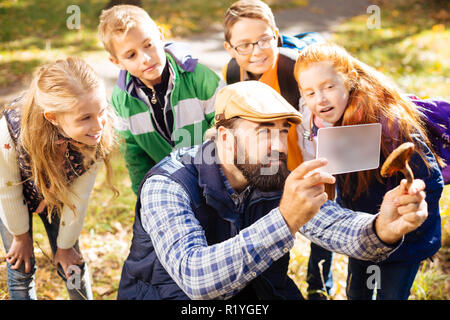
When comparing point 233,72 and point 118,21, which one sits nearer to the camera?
point 118,21

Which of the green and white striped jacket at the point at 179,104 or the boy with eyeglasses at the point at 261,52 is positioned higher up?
Answer: the boy with eyeglasses at the point at 261,52

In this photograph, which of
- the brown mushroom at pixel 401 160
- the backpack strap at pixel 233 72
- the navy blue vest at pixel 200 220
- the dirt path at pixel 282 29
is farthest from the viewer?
the dirt path at pixel 282 29

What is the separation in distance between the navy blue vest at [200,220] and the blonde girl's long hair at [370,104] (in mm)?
383

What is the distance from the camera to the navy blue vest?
146cm

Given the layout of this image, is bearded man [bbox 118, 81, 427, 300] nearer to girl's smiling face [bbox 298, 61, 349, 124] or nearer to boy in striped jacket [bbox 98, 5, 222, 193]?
girl's smiling face [bbox 298, 61, 349, 124]

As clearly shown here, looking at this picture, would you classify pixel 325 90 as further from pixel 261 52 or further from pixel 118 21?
pixel 118 21

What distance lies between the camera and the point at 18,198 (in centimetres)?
167

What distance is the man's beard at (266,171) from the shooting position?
4.52ft

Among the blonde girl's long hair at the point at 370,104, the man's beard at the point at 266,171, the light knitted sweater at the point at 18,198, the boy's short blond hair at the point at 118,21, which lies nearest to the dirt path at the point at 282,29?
the boy's short blond hair at the point at 118,21

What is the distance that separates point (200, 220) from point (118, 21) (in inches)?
32.6

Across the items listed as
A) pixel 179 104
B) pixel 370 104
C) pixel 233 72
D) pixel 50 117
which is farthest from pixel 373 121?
pixel 50 117

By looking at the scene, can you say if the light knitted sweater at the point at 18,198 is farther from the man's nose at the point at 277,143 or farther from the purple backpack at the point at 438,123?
the purple backpack at the point at 438,123

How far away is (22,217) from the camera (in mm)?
1712

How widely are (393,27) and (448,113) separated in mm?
5080
